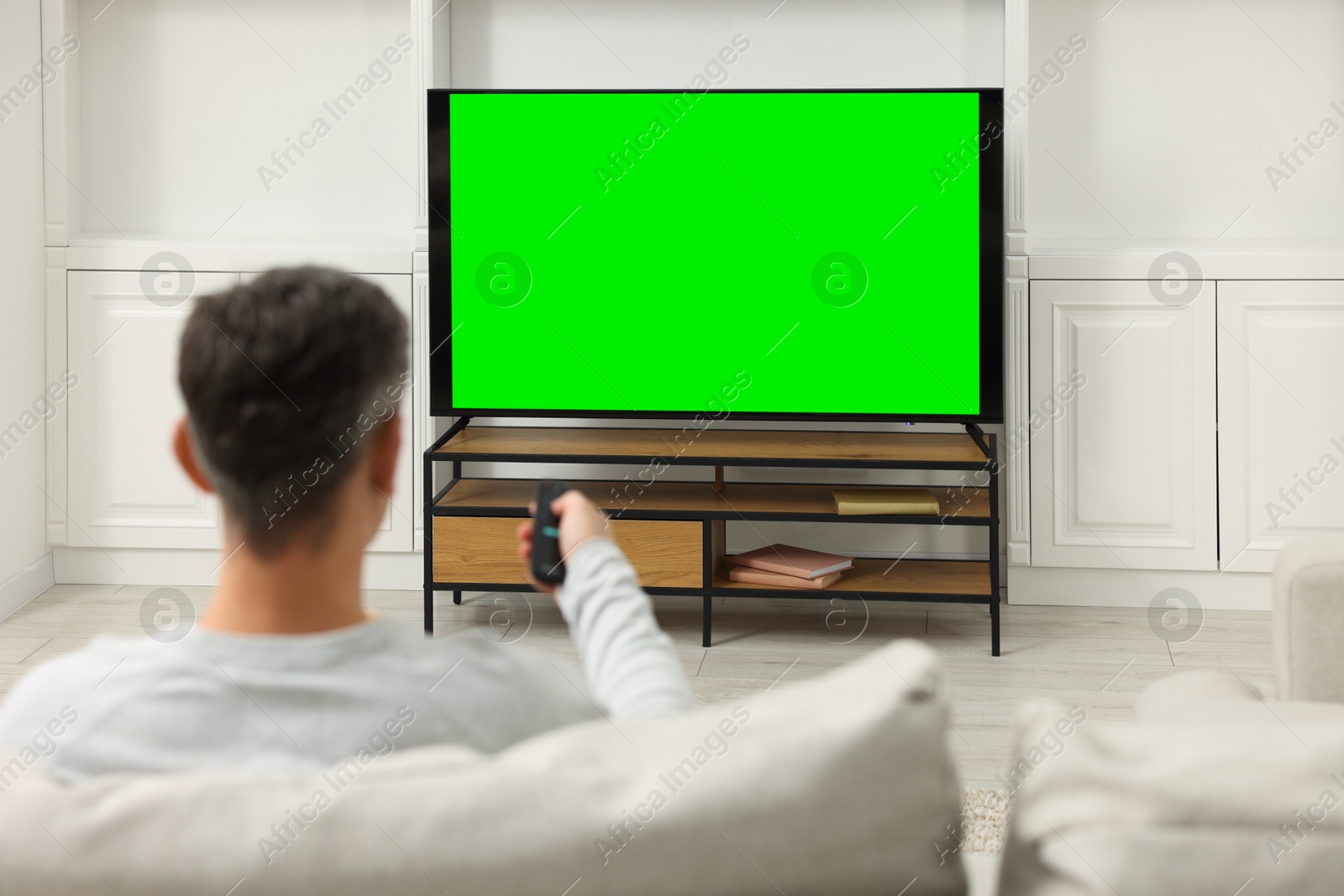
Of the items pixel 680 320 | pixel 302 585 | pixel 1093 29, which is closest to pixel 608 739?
pixel 302 585

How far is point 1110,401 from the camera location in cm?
341

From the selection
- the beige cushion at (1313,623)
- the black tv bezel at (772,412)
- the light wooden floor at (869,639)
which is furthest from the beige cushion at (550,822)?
the black tv bezel at (772,412)

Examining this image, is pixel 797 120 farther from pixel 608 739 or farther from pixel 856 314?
pixel 608 739

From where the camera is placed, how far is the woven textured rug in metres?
2.01

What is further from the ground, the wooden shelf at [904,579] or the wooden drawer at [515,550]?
the wooden drawer at [515,550]

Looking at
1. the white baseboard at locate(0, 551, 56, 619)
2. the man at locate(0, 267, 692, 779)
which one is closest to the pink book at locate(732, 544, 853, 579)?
the white baseboard at locate(0, 551, 56, 619)

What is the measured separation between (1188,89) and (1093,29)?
0.33 m

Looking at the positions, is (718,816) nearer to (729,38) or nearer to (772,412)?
(772,412)

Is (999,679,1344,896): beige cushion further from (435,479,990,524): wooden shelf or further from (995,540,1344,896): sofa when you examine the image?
(435,479,990,524): wooden shelf

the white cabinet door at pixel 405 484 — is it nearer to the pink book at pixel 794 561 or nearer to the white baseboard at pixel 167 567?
the white baseboard at pixel 167 567

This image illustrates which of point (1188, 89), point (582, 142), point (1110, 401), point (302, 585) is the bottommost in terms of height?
point (302, 585)

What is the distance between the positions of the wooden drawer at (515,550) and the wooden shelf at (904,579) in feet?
0.40

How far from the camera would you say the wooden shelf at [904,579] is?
3.16 metres

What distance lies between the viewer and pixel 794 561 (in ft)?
10.8
